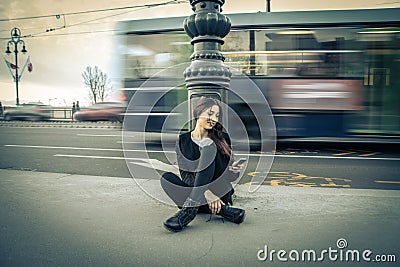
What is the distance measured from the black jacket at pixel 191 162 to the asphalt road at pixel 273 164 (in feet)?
8.13

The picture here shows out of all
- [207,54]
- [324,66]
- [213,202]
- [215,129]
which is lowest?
[213,202]

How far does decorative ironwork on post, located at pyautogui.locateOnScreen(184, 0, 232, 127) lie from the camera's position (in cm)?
384

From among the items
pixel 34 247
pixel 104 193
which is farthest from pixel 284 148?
pixel 34 247

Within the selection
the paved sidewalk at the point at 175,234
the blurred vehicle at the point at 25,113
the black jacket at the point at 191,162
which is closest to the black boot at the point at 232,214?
the paved sidewalk at the point at 175,234

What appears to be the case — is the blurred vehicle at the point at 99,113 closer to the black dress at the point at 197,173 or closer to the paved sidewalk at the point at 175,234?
the paved sidewalk at the point at 175,234

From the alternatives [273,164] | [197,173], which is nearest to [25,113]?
[273,164]

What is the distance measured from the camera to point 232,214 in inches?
137

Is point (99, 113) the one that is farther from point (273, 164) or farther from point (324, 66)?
point (273, 164)

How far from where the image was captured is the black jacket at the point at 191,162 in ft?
11.4

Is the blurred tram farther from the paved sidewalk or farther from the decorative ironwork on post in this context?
the decorative ironwork on post

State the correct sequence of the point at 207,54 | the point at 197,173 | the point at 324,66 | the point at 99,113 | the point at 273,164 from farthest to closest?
the point at 99,113, the point at 324,66, the point at 273,164, the point at 207,54, the point at 197,173

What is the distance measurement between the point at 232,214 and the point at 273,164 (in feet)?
15.0

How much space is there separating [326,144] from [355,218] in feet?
25.6

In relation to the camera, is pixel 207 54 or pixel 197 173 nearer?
pixel 197 173
